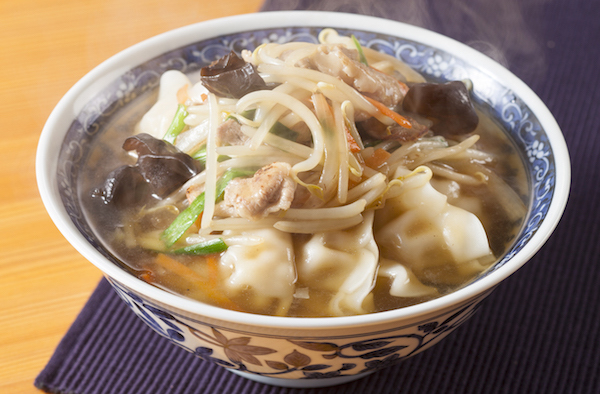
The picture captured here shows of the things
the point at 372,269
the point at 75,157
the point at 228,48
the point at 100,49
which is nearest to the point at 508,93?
the point at 372,269

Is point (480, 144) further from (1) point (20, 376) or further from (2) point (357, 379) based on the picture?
(1) point (20, 376)

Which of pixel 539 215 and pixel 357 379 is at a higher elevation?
pixel 539 215

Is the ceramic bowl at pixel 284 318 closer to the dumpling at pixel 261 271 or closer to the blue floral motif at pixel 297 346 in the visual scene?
the blue floral motif at pixel 297 346

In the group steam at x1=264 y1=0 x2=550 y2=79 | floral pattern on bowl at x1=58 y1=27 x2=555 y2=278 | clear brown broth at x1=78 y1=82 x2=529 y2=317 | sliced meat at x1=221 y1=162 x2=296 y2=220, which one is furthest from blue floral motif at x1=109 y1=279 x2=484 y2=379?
steam at x1=264 y1=0 x2=550 y2=79

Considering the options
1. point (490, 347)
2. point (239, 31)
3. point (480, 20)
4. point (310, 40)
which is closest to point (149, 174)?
point (239, 31)

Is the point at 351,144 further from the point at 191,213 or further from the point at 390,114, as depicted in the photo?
the point at 191,213

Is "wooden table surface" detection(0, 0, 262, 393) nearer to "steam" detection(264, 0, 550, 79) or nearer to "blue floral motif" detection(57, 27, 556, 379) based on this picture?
"blue floral motif" detection(57, 27, 556, 379)

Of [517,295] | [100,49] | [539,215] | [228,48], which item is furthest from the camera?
[100,49]
